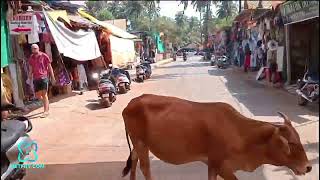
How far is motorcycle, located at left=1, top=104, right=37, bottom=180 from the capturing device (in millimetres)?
4281

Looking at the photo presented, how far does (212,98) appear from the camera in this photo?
42.8 ft

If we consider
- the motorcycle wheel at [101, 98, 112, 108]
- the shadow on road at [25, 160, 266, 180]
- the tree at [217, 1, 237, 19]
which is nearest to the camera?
the shadow on road at [25, 160, 266, 180]

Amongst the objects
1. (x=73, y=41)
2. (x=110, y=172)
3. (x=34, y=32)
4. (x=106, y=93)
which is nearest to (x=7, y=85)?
(x=34, y=32)

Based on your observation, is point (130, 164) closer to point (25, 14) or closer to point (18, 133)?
point (18, 133)

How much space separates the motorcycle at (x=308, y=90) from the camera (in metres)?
10.4

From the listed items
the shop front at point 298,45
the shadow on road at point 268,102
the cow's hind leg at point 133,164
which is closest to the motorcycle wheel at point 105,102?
the shadow on road at point 268,102

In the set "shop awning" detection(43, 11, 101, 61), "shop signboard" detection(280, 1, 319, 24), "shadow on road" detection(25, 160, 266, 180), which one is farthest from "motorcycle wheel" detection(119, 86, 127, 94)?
"shadow on road" detection(25, 160, 266, 180)

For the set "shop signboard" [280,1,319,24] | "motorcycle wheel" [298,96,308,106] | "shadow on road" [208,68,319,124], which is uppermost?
"shop signboard" [280,1,319,24]

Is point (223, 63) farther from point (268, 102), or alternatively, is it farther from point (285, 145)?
point (285, 145)

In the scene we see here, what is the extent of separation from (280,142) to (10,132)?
257cm

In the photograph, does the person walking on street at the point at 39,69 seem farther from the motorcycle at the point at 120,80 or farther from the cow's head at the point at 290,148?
the cow's head at the point at 290,148

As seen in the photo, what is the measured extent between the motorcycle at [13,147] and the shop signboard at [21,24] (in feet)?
17.8

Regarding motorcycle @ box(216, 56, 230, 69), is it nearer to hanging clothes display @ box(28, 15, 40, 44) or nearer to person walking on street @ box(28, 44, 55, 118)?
hanging clothes display @ box(28, 15, 40, 44)

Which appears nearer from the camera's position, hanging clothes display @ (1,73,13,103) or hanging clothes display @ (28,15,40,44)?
hanging clothes display @ (1,73,13,103)
